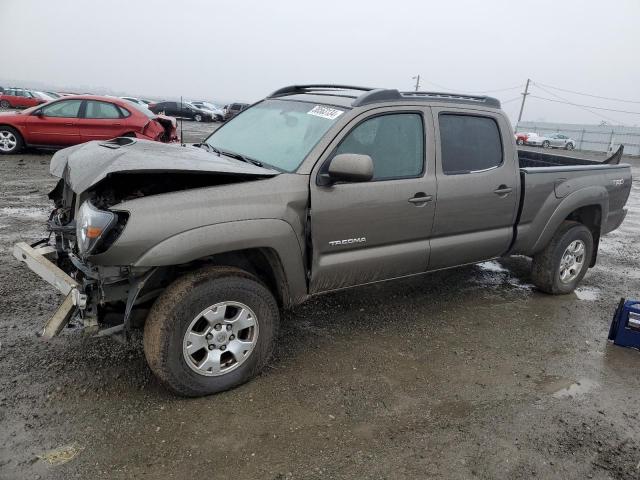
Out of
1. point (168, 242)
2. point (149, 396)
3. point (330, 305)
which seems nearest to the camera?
point (168, 242)

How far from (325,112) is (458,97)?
1298 mm

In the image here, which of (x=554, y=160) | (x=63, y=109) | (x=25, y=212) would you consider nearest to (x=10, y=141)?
(x=63, y=109)

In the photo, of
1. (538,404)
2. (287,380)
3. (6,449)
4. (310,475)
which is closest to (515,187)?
(538,404)

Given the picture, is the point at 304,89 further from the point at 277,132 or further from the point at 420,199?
the point at 420,199

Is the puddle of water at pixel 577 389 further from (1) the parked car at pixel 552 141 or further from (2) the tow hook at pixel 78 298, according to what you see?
(1) the parked car at pixel 552 141

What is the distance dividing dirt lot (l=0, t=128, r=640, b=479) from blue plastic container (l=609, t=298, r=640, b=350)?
0.10 meters

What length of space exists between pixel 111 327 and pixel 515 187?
342cm

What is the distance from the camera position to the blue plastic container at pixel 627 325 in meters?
3.97

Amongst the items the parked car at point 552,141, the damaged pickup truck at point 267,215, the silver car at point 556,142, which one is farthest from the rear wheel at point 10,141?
the silver car at point 556,142

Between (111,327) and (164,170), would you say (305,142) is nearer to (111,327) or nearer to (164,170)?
(164,170)

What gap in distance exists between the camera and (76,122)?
11477 millimetres

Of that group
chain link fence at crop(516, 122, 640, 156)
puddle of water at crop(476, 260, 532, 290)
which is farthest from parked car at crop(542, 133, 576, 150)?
puddle of water at crop(476, 260, 532, 290)

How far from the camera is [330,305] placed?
4504 mm

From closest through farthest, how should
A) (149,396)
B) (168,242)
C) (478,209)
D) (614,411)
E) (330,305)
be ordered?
1. (168,242)
2. (149,396)
3. (614,411)
4. (478,209)
5. (330,305)
